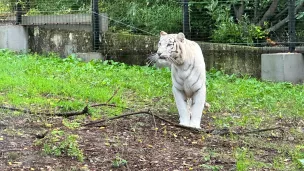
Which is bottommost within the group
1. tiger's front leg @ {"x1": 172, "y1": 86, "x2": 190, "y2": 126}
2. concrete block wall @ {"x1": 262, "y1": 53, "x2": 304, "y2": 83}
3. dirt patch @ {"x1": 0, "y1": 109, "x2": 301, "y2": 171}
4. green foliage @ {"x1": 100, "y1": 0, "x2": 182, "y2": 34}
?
dirt patch @ {"x1": 0, "y1": 109, "x2": 301, "y2": 171}

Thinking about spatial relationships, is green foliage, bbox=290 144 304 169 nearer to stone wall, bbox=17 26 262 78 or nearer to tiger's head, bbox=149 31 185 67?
tiger's head, bbox=149 31 185 67

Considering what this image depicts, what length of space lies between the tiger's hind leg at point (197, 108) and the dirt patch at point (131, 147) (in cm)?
33

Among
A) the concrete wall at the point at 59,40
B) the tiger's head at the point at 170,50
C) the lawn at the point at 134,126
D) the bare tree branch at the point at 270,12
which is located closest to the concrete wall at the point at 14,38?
the concrete wall at the point at 59,40

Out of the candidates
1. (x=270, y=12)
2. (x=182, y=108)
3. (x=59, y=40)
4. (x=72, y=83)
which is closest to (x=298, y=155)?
(x=182, y=108)

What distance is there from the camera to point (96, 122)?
613 centimetres

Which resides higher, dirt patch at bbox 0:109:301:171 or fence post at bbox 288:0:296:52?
fence post at bbox 288:0:296:52

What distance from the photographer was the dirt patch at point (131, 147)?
4.99 metres

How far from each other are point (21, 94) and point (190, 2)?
19.3 ft

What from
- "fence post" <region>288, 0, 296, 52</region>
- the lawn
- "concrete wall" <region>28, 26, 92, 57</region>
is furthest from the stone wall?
the lawn

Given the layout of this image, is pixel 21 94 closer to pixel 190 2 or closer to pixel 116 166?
pixel 116 166

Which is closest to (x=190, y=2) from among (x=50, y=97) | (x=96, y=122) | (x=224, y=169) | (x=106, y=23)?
(x=106, y=23)

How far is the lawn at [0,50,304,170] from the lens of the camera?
5.15 metres

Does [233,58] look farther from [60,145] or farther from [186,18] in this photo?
[60,145]

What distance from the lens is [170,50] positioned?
6.45 metres
